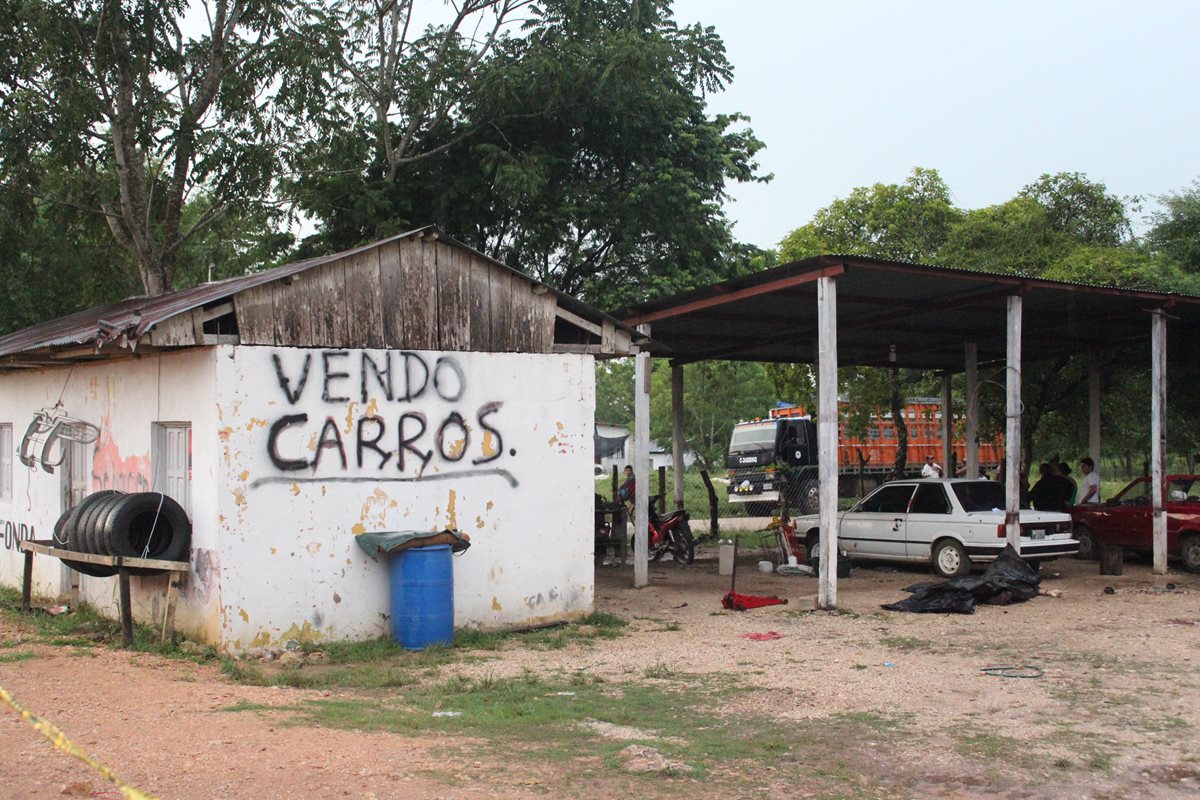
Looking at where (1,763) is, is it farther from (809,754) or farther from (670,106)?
(670,106)

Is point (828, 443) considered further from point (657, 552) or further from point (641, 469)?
point (657, 552)

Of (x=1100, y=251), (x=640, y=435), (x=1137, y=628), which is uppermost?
(x=1100, y=251)

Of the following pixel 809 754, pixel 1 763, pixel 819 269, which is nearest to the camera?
pixel 1 763

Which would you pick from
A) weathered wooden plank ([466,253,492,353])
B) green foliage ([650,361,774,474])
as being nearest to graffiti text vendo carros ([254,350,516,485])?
weathered wooden plank ([466,253,492,353])

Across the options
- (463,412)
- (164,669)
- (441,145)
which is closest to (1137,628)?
(463,412)

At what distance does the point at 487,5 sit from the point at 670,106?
174 inches

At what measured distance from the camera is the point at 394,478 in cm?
1111

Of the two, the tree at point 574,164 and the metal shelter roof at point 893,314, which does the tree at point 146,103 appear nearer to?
the tree at point 574,164

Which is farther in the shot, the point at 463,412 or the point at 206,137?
the point at 206,137

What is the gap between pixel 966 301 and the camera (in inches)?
619

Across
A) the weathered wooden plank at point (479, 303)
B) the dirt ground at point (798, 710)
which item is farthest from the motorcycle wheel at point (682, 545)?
the weathered wooden plank at point (479, 303)

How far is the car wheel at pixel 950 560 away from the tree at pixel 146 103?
14872 mm

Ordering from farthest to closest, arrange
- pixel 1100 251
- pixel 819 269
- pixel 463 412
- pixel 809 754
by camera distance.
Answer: pixel 1100 251 < pixel 819 269 < pixel 463 412 < pixel 809 754

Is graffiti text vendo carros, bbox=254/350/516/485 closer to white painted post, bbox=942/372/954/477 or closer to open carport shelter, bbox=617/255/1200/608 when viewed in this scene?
open carport shelter, bbox=617/255/1200/608
